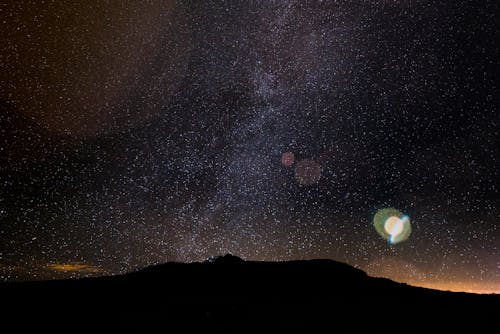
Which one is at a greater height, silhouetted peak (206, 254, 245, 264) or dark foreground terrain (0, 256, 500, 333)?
silhouetted peak (206, 254, 245, 264)

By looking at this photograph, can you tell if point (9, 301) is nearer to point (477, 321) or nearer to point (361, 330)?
point (361, 330)

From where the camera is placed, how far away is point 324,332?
9.81m

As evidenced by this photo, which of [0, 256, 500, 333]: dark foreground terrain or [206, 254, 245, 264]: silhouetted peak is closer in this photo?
[0, 256, 500, 333]: dark foreground terrain

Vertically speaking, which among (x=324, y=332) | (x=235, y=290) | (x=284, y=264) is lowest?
(x=324, y=332)

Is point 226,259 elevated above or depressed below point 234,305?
above

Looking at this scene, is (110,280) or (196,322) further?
(110,280)

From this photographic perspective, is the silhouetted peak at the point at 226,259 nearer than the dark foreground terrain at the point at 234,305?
No

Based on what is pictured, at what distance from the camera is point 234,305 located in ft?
42.6

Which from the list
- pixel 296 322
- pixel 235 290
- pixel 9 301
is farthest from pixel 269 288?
pixel 9 301

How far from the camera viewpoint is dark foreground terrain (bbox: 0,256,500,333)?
1027 centimetres

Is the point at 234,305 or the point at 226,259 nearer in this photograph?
the point at 234,305

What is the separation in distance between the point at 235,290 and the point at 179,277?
4.26 m

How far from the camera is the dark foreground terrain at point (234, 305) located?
10.3 m

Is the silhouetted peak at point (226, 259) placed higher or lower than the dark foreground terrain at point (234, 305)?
higher
